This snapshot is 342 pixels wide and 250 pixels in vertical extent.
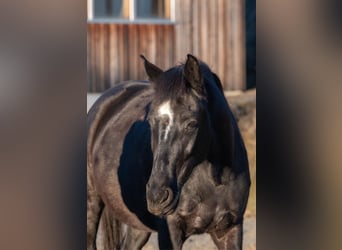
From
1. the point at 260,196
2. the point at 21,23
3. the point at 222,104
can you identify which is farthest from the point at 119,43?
the point at 21,23

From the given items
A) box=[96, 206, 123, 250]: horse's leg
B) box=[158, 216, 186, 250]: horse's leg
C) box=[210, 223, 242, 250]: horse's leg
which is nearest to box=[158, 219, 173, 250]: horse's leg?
box=[158, 216, 186, 250]: horse's leg

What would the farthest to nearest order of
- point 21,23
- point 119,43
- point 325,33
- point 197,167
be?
point 119,43 < point 197,167 < point 325,33 < point 21,23

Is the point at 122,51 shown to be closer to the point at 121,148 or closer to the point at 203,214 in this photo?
the point at 121,148

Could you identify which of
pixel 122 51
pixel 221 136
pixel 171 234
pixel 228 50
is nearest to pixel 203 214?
pixel 171 234

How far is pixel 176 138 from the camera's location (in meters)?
1.59

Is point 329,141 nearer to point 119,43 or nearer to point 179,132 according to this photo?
point 179,132

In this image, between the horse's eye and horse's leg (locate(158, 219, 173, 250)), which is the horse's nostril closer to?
the horse's eye

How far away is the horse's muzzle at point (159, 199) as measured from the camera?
152 cm

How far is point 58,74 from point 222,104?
72 centimetres

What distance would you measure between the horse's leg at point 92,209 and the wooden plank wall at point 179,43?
1.19 feet

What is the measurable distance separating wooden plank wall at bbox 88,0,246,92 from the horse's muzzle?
894 millimetres

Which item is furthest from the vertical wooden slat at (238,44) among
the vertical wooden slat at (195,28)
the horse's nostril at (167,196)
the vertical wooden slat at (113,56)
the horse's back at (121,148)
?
the horse's nostril at (167,196)

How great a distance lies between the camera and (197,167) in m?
1.79

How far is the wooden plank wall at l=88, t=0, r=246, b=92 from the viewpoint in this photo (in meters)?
2.39
